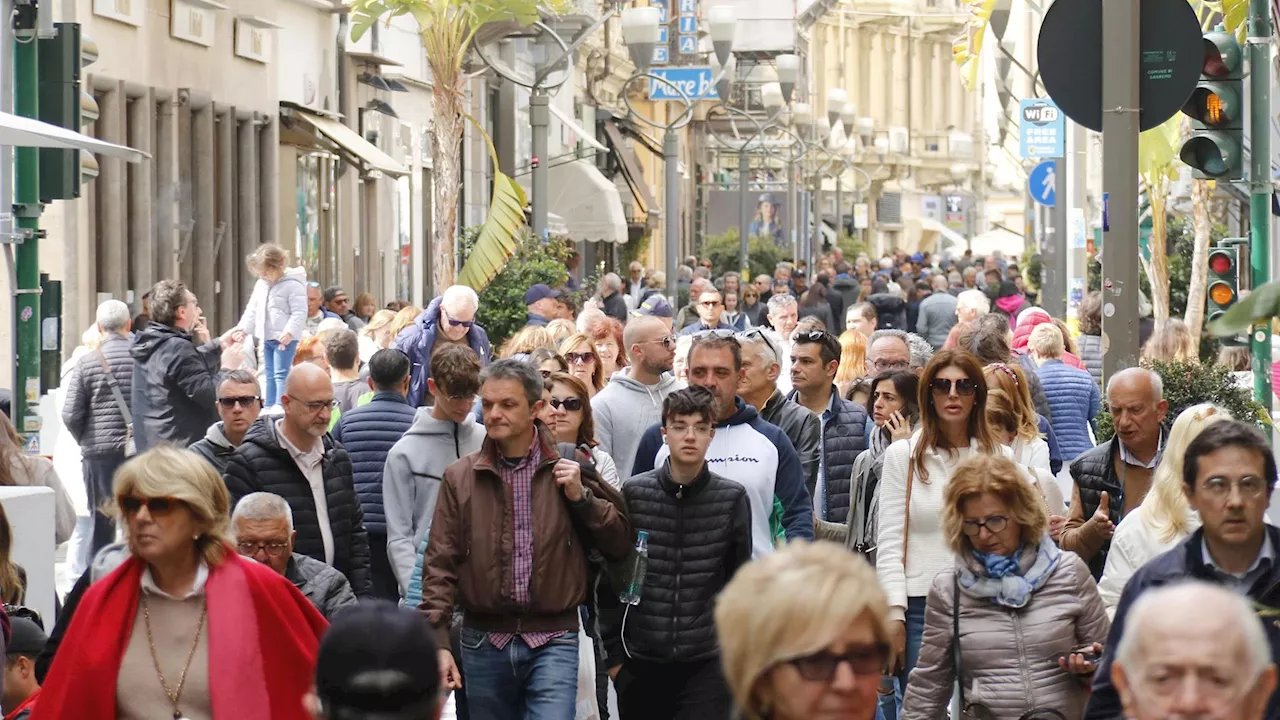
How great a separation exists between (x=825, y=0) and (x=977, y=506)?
54908mm

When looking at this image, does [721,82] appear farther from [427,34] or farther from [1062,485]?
[1062,485]

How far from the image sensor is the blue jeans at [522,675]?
7383 mm

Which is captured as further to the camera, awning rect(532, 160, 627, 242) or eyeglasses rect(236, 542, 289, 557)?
awning rect(532, 160, 627, 242)

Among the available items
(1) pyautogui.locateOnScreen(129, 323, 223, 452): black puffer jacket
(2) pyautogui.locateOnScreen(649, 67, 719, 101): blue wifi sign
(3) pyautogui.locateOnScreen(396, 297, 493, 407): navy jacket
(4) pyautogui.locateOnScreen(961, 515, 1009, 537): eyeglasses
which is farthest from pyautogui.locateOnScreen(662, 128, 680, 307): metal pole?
(4) pyautogui.locateOnScreen(961, 515, 1009, 537): eyeglasses

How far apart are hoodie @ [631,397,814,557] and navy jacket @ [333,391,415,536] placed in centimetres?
164

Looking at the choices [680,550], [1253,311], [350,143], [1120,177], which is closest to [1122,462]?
[680,550]

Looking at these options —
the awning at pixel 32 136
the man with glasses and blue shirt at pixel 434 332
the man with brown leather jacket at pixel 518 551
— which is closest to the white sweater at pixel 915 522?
the man with brown leather jacket at pixel 518 551

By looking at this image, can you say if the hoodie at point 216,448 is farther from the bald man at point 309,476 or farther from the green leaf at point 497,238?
the green leaf at point 497,238

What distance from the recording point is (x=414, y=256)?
36406 millimetres

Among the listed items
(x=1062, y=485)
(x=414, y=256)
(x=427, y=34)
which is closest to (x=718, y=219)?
(x=414, y=256)

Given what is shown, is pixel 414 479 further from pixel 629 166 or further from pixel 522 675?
pixel 629 166

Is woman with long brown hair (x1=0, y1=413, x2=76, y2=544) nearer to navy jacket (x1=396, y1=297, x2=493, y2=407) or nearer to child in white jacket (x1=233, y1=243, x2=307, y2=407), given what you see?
navy jacket (x1=396, y1=297, x2=493, y2=407)

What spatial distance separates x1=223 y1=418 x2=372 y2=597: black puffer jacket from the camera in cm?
832

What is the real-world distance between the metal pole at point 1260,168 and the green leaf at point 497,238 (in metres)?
11.3
